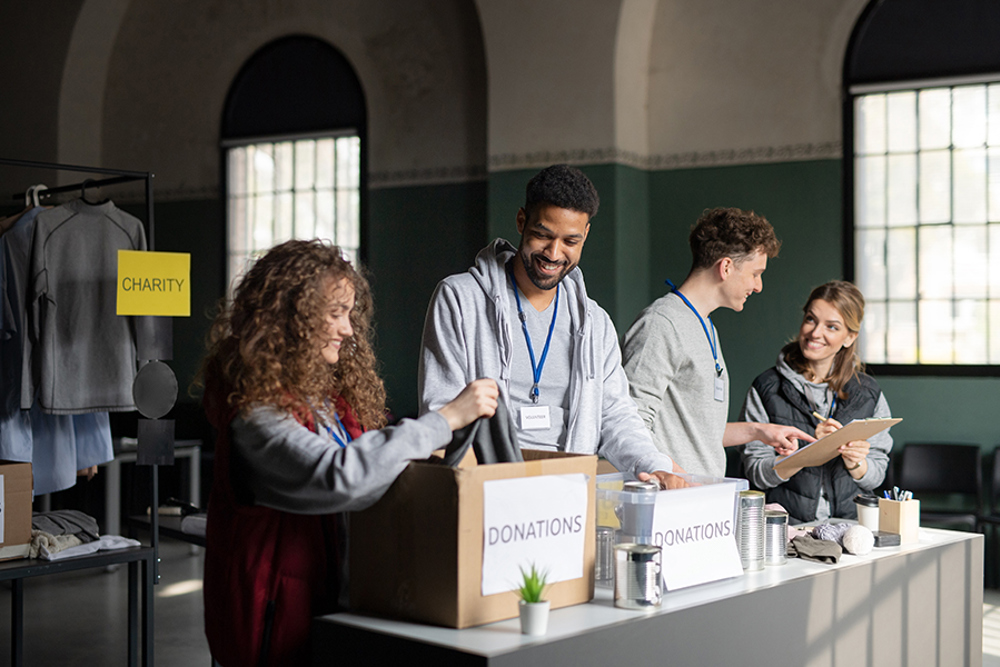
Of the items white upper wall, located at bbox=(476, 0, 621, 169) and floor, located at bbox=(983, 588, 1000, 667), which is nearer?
floor, located at bbox=(983, 588, 1000, 667)

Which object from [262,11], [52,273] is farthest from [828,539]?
[262,11]

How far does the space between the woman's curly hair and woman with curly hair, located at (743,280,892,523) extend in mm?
1807

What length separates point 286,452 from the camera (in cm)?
174

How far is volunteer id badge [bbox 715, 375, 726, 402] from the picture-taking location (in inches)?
117

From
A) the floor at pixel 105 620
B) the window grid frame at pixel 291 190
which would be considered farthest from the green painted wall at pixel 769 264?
the window grid frame at pixel 291 190

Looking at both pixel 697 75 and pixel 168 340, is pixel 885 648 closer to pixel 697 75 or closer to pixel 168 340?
pixel 168 340

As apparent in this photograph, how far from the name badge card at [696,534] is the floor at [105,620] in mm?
2829

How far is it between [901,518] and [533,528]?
1.29m

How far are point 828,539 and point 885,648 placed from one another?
0.94 feet

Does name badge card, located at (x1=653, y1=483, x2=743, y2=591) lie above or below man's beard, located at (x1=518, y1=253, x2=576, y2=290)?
below

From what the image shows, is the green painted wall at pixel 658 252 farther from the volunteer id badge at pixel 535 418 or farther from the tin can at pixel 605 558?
the tin can at pixel 605 558

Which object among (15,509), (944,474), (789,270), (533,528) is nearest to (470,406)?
(533,528)

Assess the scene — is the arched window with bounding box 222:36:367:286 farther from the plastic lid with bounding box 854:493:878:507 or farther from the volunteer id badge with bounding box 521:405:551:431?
the plastic lid with bounding box 854:493:878:507

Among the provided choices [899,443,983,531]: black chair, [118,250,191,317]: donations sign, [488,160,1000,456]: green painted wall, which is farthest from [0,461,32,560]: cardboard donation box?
[899,443,983,531]: black chair
